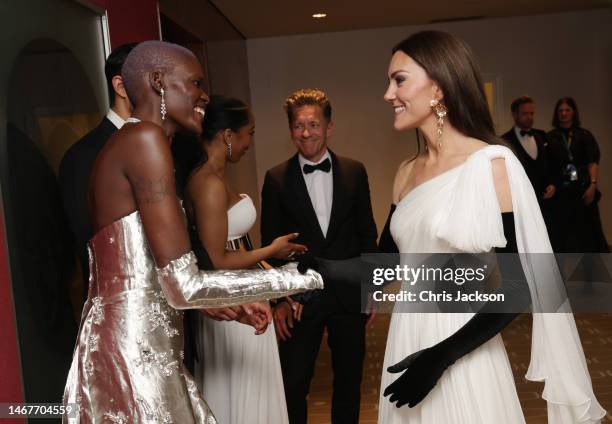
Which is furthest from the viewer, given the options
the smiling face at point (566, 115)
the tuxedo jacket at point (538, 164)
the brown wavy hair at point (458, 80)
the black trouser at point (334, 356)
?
the smiling face at point (566, 115)

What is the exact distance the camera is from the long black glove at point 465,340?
1712mm

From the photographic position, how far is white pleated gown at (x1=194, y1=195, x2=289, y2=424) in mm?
2705

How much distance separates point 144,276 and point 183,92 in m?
0.48

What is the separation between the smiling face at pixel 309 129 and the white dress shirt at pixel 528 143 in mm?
3729

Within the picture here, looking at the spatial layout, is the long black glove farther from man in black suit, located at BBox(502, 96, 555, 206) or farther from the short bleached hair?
man in black suit, located at BBox(502, 96, 555, 206)

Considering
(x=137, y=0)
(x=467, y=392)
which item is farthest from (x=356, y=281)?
(x=137, y=0)

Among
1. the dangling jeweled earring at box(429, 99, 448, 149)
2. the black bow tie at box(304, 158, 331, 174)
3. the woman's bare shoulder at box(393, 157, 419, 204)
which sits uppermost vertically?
the dangling jeweled earring at box(429, 99, 448, 149)

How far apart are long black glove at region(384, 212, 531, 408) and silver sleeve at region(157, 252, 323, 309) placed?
0.34m

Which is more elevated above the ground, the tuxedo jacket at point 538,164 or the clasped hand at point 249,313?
the tuxedo jacket at point 538,164

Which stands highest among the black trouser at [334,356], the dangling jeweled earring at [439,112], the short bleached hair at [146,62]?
the short bleached hair at [146,62]

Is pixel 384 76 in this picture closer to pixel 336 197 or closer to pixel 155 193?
pixel 336 197

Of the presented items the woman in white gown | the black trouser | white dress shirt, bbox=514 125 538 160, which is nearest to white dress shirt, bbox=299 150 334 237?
the black trouser

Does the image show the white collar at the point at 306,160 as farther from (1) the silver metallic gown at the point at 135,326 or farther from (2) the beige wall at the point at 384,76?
(2) the beige wall at the point at 384,76

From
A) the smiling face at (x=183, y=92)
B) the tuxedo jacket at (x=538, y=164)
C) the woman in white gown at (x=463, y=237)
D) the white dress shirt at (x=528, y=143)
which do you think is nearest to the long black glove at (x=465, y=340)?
the woman in white gown at (x=463, y=237)
